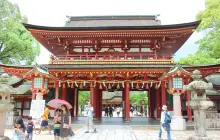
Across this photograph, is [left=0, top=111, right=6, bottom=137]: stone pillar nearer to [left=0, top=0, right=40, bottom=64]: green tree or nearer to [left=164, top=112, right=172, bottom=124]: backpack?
[left=164, top=112, right=172, bottom=124]: backpack

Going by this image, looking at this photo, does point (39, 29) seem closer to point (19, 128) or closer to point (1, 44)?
point (19, 128)

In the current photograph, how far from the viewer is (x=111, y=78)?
20562 millimetres

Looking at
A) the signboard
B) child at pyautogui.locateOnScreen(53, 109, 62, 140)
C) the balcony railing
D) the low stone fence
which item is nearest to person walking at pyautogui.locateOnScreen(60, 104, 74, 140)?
child at pyautogui.locateOnScreen(53, 109, 62, 140)

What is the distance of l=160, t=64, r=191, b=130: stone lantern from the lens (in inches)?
623

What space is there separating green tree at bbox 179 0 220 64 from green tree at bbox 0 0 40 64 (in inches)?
923

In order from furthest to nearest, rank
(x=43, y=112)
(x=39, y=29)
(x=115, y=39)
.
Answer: (x=115, y=39) < (x=39, y=29) < (x=43, y=112)

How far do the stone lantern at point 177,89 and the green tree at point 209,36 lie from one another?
865 centimetres

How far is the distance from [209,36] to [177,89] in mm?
12571

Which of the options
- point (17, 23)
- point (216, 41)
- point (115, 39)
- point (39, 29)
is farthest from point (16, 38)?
point (216, 41)

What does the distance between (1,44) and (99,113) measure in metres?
19.9

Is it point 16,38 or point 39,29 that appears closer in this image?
point 39,29

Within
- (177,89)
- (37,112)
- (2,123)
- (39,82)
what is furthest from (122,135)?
(39,82)

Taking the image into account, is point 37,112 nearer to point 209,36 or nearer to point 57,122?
point 57,122

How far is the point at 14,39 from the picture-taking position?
1168 inches
